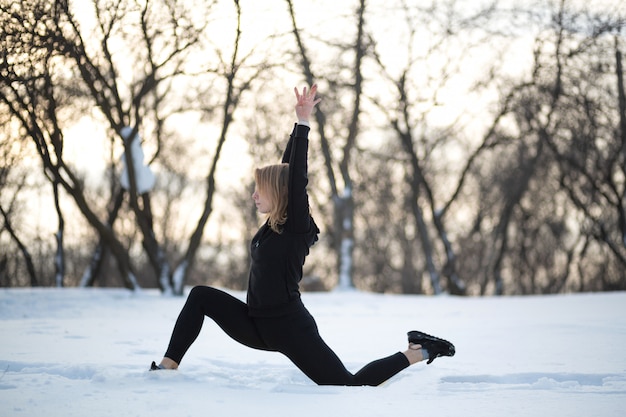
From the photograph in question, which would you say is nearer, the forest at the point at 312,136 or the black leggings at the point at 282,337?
the black leggings at the point at 282,337

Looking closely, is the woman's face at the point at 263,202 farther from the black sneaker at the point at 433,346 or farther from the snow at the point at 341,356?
the black sneaker at the point at 433,346

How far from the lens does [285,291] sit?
12.5ft

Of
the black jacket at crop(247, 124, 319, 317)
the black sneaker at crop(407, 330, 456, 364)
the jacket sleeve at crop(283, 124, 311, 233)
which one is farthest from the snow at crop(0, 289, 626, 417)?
the jacket sleeve at crop(283, 124, 311, 233)

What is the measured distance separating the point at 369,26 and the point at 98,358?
11.9 m

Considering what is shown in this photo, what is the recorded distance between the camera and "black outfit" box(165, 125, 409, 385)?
380cm

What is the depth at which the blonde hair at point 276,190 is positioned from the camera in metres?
3.81

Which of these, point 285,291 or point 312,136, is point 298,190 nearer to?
Result: point 285,291

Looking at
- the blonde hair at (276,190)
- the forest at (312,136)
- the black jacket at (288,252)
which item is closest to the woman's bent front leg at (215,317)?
the black jacket at (288,252)

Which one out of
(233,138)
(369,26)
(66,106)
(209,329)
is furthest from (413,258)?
(209,329)

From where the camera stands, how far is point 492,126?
17578 millimetres

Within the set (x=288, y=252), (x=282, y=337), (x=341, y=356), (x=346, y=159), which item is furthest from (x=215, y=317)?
(x=346, y=159)

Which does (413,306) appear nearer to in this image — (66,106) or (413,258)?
(66,106)

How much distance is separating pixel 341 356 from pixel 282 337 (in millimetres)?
1829

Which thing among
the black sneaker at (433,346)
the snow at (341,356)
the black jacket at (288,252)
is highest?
the black jacket at (288,252)
